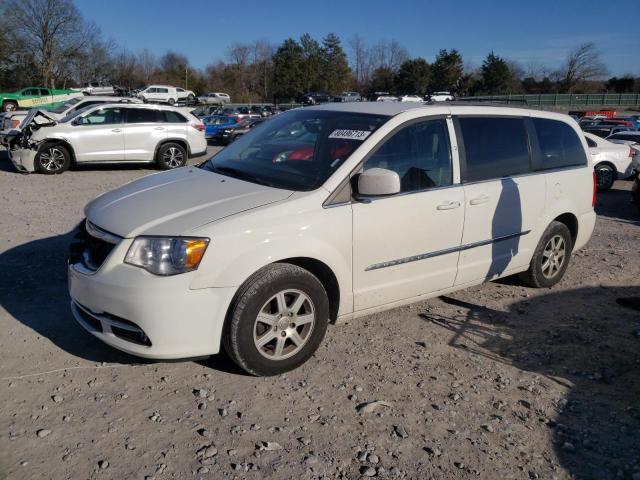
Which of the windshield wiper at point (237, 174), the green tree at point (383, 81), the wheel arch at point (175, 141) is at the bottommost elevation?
the wheel arch at point (175, 141)

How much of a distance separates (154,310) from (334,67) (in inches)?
3120

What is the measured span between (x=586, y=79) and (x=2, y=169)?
76.4 metres

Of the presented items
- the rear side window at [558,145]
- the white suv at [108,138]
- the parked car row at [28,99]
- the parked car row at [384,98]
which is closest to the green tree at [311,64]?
the parked car row at [384,98]

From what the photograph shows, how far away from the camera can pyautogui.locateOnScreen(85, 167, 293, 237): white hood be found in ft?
11.1

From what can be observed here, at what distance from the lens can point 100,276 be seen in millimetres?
3354

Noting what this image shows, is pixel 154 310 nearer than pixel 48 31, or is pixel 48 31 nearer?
pixel 154 310

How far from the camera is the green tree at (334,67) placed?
250 ft

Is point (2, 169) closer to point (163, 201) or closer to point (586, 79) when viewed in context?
point (163, 201)

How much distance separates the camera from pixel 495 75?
65875 mm

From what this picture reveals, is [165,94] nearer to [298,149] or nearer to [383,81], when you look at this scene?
[383,81]

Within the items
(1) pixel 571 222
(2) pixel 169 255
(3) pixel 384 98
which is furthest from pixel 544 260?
(3) pixel 384 98

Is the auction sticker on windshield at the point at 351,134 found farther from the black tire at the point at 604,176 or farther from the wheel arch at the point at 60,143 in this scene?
the black tire at the point at 604,176

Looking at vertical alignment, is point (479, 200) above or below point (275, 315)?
above

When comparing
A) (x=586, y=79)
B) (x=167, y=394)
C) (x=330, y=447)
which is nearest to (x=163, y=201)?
(x=167, y=394)
